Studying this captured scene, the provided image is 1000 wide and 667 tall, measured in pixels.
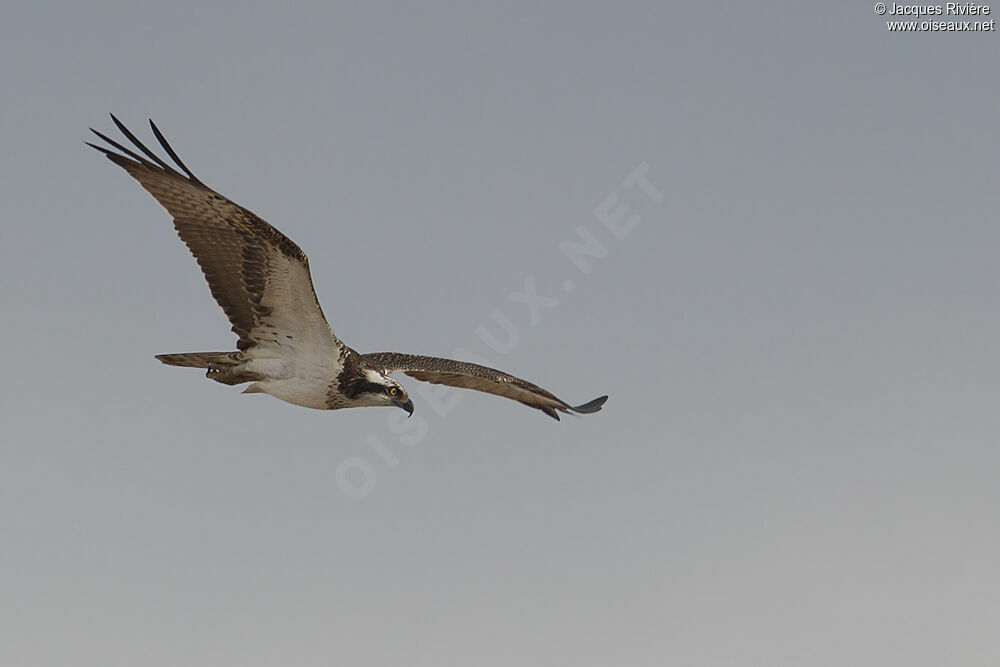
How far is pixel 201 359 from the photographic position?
13.9m

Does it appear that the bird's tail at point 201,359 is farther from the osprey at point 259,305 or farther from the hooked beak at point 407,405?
the hooked beak at point 407,405

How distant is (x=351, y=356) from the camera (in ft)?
46.8

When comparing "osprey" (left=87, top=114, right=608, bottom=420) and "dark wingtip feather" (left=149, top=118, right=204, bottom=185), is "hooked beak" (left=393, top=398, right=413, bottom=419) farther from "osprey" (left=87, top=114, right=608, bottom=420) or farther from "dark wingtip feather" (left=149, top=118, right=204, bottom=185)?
"dark wingtip feather" (left=149, top=118, right=204, bottom=185)

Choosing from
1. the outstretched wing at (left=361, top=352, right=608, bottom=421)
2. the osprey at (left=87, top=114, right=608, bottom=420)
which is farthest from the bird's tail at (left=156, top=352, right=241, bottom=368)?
the outstretched wing at (left=361, top=352, right=608, bottom=421)

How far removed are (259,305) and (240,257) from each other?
73 centimetres

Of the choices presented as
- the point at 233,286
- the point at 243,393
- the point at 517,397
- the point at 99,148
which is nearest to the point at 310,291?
the point at 233,286

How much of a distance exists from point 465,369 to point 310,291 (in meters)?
3.37

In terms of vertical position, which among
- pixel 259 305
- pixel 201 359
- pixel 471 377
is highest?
pixel 471 377

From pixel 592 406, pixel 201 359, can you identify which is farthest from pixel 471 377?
pixel 201 359

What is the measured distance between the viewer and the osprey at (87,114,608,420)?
12.7m

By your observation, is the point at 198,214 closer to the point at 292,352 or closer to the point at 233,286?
the point at 233,286

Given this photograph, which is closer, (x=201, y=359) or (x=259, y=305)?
(x=259, y=305)

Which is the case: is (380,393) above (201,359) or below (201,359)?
above

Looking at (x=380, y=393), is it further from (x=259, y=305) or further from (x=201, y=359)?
(x=201, y=359)
